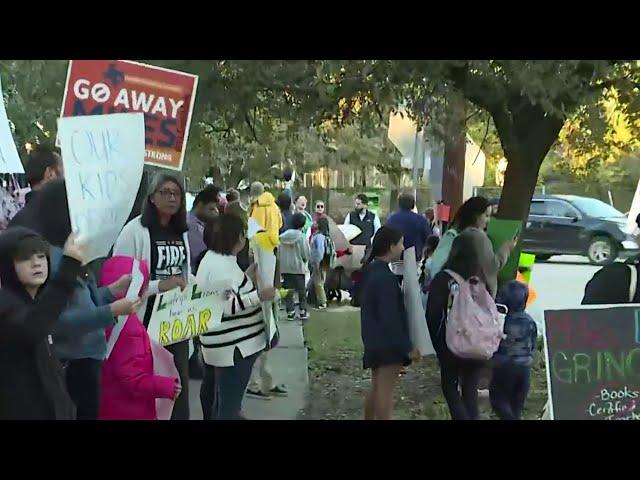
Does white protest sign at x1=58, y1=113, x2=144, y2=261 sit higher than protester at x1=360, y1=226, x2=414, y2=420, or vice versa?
white protest sign at x1=58, y1=113, x2=144, y2=261

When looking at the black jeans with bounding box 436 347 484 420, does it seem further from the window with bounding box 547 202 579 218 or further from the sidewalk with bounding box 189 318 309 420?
the window with bounding box 547 202 579 218

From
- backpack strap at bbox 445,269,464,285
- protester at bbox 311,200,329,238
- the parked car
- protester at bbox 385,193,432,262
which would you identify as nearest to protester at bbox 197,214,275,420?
protester at bbox 311,200,329,238

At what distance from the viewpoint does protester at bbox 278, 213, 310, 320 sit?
5.19 m

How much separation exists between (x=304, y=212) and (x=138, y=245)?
104 centimetres

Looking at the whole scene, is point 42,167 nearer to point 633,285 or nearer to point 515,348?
point 515,348

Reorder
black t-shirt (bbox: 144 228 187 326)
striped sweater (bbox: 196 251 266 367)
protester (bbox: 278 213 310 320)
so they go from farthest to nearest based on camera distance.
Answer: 1. protester (bbox: 278 213 310 320)
2. striped sweater (bbox: 196 251 266 367)
3. black t-shirt (bbox: 144 228 187 326)

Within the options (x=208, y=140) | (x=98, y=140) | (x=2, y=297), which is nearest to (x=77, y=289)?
(x=2, y=297)

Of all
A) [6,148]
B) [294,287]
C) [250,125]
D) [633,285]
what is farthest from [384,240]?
[6,148]

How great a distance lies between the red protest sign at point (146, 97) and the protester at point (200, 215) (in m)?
0.32

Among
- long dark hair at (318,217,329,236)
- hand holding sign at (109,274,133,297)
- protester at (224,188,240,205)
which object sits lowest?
hand holding sign at (109,274,133,297)

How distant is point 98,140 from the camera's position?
4.71 metres

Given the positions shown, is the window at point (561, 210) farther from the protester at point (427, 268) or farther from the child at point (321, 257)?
the child at point (321, 257)

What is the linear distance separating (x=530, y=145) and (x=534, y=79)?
926 millimetres

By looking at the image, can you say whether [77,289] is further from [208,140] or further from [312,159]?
[312,159]
